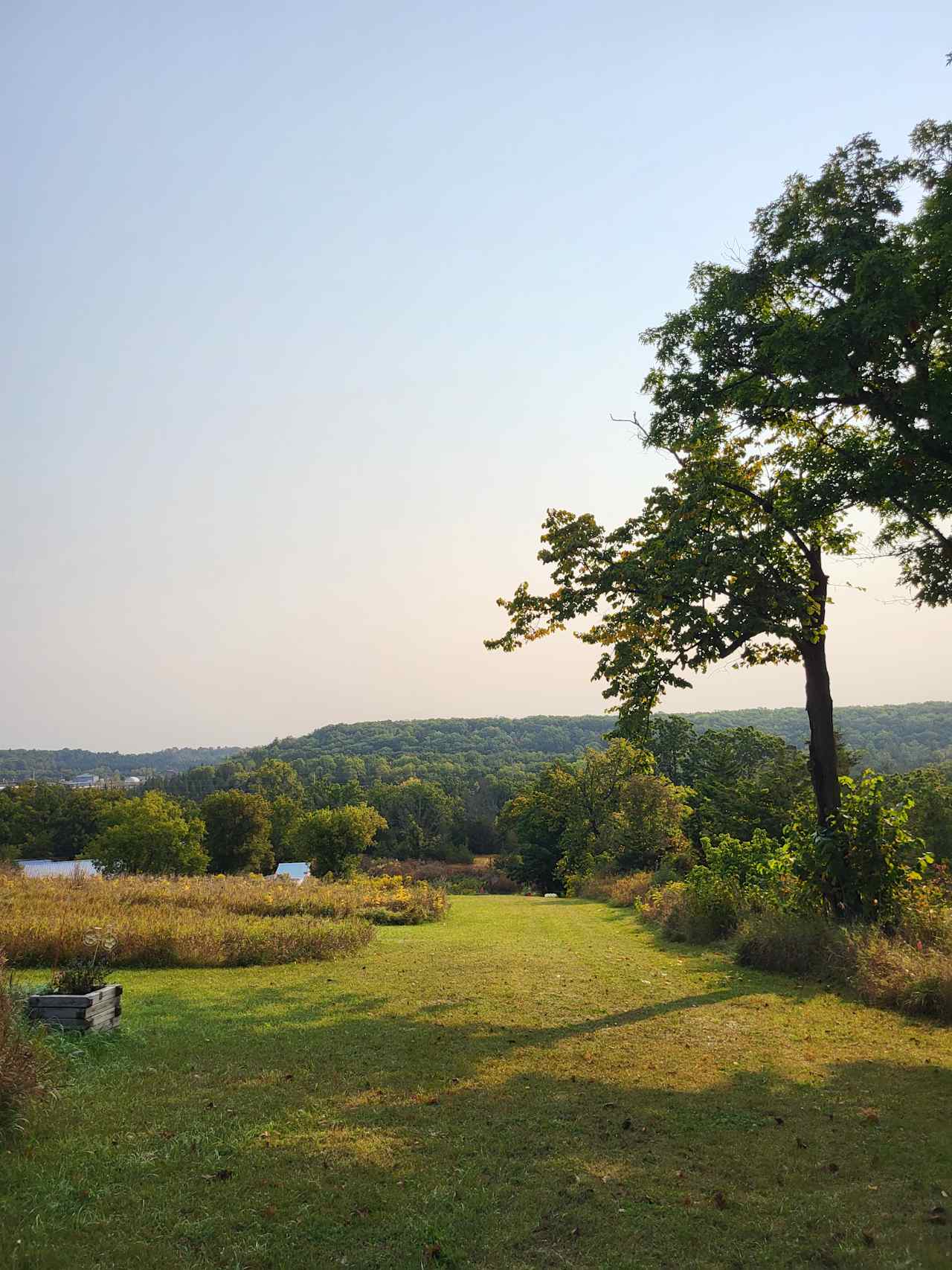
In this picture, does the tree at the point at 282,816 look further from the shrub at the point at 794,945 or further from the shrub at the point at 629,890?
the shrub at the point at 794,945

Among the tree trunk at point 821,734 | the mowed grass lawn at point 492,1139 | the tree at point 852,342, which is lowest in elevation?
the mowed grass lawn at point 492,1139

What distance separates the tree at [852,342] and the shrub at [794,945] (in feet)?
19.5

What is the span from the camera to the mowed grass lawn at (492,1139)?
3.94 meters

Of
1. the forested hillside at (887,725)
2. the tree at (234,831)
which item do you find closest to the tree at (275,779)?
the tree at (234,831)

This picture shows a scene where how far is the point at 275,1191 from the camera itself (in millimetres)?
4457

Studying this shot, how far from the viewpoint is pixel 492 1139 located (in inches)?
209

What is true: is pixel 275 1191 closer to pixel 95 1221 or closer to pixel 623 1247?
pixel 95 1221

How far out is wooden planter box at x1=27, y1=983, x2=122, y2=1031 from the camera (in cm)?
739

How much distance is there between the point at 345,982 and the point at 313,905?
8074 mm

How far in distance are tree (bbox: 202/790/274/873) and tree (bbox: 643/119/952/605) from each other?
47008mm

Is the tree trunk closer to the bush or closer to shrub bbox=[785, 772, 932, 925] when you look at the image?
shrub bbox=[785, 772, 932, 925]

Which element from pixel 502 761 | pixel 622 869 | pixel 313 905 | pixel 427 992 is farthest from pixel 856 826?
pixel 502 761

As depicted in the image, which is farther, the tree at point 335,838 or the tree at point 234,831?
the tree at point 234,831

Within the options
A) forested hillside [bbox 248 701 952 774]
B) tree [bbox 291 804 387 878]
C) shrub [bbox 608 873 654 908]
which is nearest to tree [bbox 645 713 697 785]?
shrub [bbox 608 873 654 908]
